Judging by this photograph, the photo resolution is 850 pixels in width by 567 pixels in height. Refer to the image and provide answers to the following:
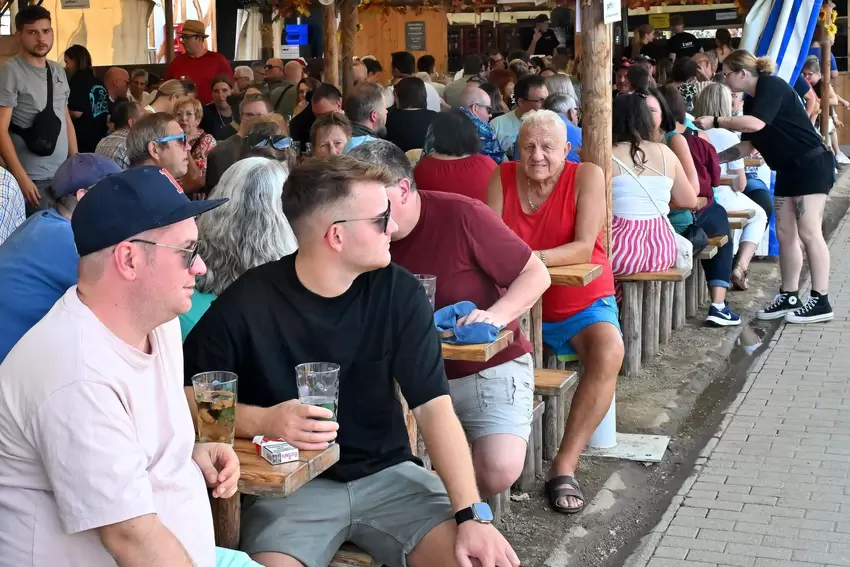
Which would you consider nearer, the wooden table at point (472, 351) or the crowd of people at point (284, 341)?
the crowd of people at point (284, 341)

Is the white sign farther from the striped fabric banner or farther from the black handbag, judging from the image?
the striped fabric banner

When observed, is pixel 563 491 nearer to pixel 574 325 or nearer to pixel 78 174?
pixel 574 325

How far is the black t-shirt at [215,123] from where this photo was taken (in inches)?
345

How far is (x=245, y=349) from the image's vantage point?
9.30ft

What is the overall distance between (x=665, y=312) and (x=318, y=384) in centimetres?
441

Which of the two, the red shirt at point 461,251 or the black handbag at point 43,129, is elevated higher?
the black handbag at point 43,129

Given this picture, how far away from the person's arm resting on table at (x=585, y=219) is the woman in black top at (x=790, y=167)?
287 cm

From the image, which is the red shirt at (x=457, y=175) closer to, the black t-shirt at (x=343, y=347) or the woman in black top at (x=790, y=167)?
the woman in black top at (x=790, y=167)

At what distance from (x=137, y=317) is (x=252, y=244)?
3.97ft

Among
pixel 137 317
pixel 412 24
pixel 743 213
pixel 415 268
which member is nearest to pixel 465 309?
pixel 415 268

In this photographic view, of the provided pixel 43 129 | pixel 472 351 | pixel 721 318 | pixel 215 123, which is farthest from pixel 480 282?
pixel 215 123

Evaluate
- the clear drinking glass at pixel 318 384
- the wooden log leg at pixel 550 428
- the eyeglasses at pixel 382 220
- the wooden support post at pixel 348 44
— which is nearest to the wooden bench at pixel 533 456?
the wooden log leg at pixel 550 428

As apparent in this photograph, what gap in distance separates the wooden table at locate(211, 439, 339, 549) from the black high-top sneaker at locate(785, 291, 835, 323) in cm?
532

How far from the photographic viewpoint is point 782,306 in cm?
732
